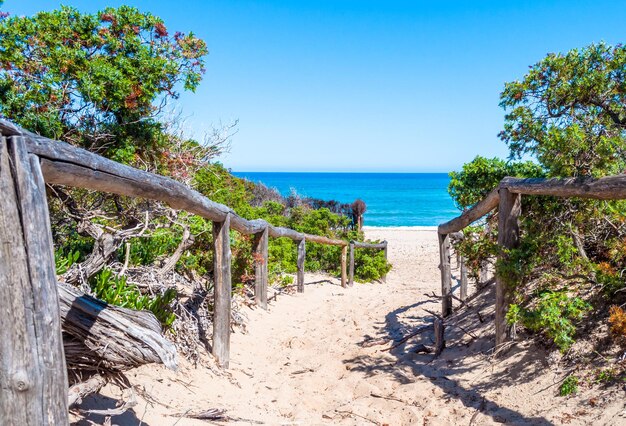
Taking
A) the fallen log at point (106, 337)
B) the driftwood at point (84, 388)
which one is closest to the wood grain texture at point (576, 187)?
the fallen log at point (106, 337)

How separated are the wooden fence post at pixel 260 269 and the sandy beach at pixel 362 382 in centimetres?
24

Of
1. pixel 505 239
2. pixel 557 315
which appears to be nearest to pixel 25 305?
pixel 557 315

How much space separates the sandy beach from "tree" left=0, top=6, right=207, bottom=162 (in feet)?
10.3

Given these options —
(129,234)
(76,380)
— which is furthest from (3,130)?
(129,234)

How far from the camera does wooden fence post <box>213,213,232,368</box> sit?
4.56m

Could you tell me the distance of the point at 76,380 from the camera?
8.80 feet

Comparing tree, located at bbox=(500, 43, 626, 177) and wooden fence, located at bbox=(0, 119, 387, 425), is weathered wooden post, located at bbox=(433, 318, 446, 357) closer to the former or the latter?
tree, located at bbox=(500, 43, 626, 177)

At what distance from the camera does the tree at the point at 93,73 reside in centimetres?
551

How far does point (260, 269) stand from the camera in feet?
22.3

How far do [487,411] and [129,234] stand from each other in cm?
406

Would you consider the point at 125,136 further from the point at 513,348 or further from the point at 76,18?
the point at 513,348

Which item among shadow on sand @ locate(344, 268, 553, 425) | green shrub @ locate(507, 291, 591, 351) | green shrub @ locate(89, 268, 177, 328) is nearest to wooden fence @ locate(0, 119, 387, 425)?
green shrub @ locate(89, 268, 177, 328)

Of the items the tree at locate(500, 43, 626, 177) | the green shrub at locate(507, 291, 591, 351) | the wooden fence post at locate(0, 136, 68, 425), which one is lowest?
the green shrub at locate(507, 291, 591, 351)

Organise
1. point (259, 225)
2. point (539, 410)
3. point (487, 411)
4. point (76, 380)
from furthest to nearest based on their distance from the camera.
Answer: point (259, 225)
point (487, 411)
point (539, 410)
point (76, 380)
